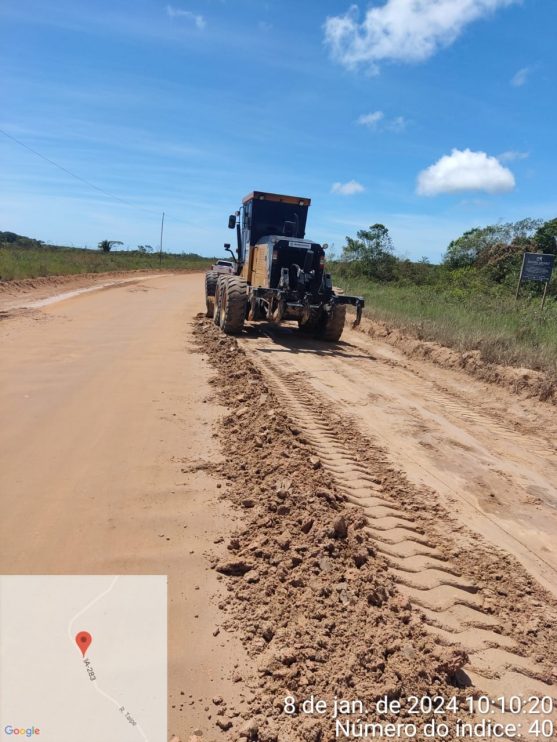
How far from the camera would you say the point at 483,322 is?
489 inches

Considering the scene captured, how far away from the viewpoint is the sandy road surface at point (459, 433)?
13.6 ft

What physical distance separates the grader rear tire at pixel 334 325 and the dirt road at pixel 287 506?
13.2 feet

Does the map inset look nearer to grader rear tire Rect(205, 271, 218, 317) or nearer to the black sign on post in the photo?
grader rear tire Rect(205, 271, 218, 317)

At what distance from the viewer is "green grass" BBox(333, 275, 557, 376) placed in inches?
381

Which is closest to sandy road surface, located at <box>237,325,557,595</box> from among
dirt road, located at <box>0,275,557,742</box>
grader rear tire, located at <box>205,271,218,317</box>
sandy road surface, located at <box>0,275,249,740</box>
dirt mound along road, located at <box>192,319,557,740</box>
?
dirt road, located at <box>0,275,557,742</box>

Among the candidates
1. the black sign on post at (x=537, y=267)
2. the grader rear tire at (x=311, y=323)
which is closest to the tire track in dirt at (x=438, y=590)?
the grader rear tire at (x=311, y=323)

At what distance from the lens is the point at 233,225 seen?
14.1 meters

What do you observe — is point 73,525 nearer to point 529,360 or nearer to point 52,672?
point 52,672

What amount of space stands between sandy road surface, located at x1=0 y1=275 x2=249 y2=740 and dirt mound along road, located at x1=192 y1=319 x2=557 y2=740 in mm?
237

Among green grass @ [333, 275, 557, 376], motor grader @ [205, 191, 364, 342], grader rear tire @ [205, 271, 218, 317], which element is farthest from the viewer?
grader rear tire @ [205, 271, 218, 317]

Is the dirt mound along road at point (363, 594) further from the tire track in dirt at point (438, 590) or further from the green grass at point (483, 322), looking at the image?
the green grass at point (483, 322)

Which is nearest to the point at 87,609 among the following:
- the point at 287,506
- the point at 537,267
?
the point at 287,506

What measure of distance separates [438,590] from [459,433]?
3410 mm

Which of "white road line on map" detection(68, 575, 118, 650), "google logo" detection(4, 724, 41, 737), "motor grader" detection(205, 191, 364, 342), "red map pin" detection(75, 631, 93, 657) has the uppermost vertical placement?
"motor grader" detection(205, 191, 364, 342)
